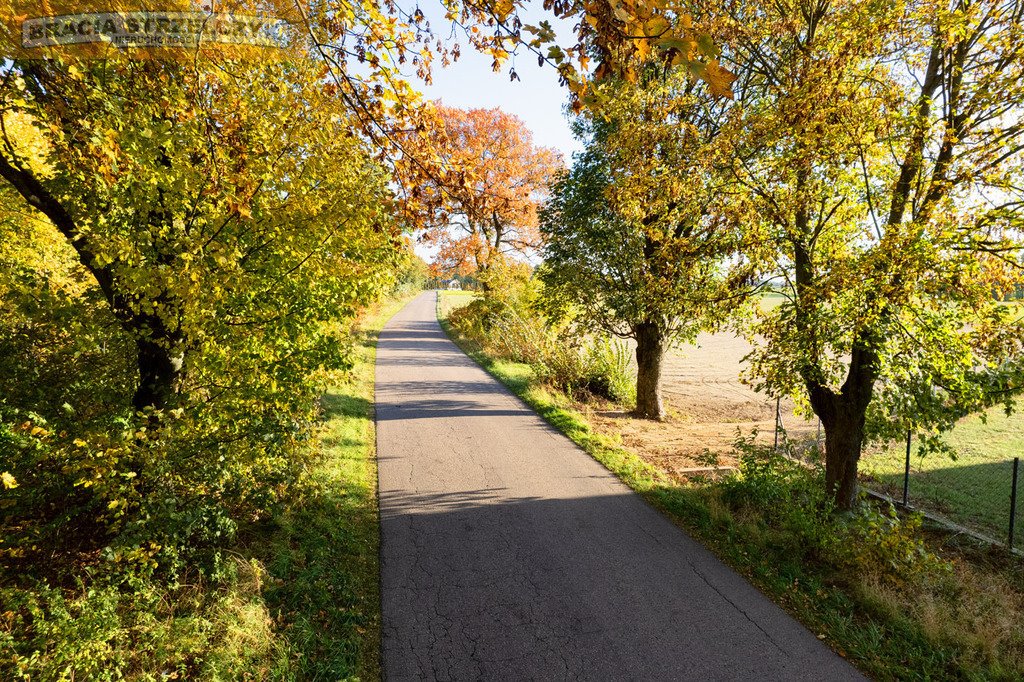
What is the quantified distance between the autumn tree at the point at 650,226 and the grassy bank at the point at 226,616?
21.4 feet

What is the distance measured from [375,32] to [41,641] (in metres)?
4.79

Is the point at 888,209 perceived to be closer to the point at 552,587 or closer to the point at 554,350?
the point at 552,587

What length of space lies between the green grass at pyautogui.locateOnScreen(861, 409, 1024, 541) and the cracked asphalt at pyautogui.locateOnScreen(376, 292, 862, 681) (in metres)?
4.48

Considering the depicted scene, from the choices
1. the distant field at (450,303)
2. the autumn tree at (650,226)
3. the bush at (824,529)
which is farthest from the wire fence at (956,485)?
the distant field at (450,303)

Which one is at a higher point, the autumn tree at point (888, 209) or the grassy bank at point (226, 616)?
the autumn tree at point (888, 209)

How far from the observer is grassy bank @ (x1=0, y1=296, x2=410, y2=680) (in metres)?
3.31

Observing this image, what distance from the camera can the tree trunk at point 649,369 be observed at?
12.8m

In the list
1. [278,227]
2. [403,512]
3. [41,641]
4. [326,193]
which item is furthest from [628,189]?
[41,641]

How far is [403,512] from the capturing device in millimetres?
6941

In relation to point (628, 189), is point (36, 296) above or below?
below

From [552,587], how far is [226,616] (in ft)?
10.3

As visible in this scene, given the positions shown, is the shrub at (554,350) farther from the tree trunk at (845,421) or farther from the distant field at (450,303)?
the tree trunk at (845,421)

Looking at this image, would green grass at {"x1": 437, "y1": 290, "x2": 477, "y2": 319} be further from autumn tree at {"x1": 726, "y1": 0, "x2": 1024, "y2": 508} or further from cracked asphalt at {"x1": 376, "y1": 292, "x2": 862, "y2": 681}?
autumn tree at {"x1": 726, "y1": 0, "x2": 1024, "y2": 508}

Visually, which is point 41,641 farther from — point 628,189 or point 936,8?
point 936,8
